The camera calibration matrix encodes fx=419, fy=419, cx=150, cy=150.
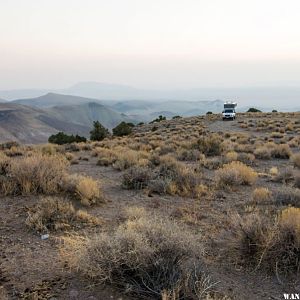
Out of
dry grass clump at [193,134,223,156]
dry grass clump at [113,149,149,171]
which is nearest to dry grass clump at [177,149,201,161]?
dry grass clump at [193,134,223,156]

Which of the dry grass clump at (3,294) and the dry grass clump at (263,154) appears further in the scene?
the dry grass clump at (263,154)

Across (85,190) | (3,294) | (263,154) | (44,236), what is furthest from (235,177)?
(3,294)

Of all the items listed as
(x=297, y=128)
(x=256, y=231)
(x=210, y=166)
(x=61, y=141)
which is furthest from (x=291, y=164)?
(x=61, y=141)

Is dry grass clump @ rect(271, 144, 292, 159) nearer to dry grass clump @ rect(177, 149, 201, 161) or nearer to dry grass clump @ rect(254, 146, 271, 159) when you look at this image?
dry grass clump @ rect(254, 146, 271, 159)

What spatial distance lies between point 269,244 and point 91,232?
10.7 feet

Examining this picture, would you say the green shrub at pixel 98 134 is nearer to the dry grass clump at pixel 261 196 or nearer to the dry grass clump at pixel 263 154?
the dry grass clump at pixel 263 154

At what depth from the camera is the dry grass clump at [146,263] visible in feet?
17.9

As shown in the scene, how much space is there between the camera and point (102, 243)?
588 cm

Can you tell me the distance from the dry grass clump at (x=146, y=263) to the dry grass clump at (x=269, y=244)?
1024 millimetres

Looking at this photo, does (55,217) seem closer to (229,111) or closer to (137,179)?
(137,179)

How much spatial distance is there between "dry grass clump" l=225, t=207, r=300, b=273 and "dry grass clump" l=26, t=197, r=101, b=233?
2984 millimetres

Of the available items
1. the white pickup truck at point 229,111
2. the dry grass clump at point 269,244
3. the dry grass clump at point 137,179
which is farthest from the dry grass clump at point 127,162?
the white pickup truck at point 229,111

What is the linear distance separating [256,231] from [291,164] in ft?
37.7

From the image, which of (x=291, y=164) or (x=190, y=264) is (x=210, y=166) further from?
(x=190, y=264)
